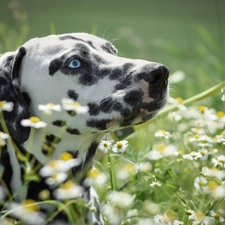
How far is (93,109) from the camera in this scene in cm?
319

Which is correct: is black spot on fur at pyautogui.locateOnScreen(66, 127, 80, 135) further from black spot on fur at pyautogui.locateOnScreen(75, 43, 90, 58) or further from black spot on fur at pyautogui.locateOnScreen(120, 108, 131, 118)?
black spot on fur at pyautogui.locateOnScreen(75, 43, 90, 58)

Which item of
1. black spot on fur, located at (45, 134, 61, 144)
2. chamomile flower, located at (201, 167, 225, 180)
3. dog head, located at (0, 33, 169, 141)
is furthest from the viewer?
black spot on fur, located at (45, 134, 61, 144)

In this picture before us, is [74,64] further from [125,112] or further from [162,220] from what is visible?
[162,220]

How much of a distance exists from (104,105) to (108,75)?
0.51 feet

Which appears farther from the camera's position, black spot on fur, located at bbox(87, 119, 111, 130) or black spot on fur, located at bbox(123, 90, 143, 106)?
black spot on fur, located at bbox(87, 119, 111, 130)

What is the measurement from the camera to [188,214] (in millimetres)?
2969

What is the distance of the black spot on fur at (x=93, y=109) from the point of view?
10.4 feet

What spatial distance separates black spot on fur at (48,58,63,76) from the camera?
10.8 ft

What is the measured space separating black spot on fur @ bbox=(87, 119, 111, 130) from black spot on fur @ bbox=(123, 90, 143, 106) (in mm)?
158

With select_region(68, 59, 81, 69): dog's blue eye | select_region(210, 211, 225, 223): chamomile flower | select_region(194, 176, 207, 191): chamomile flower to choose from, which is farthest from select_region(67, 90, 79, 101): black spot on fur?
select_region(210, 211, 225, 223): chamomile flower

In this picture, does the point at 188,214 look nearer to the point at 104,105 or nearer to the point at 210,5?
the point at 104,105

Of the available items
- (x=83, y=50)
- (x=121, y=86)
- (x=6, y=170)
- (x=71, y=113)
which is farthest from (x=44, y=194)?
(x=83, y=50)

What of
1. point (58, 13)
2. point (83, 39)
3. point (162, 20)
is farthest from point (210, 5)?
point (83, 39)

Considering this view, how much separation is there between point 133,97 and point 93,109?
217mm
